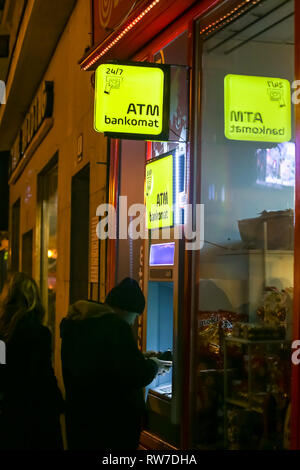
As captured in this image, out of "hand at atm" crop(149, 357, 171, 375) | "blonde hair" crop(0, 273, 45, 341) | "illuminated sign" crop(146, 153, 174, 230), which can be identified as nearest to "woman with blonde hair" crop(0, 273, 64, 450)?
"blonde hair" crop(0, 273, 45, 341)

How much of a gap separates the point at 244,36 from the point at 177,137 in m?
1.04

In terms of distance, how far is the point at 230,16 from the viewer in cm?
456

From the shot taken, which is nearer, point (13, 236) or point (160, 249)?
point (160, 249)

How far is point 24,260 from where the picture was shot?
1560 centimetres

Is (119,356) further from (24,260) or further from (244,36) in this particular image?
(24,260)

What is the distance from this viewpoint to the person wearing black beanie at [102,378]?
3.70 meters

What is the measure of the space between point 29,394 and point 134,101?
2.37 meters

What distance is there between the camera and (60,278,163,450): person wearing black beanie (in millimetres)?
3695

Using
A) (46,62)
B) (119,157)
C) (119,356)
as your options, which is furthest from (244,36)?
(46,62)

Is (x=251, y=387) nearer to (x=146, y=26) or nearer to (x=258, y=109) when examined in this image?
(x=258, y=109)

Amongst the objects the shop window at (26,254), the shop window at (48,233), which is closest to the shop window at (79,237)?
the shop window at (48,233)

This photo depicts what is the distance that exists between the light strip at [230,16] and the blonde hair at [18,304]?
235 cm

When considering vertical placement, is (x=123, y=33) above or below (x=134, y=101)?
above

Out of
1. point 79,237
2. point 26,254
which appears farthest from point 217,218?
point 26,254
